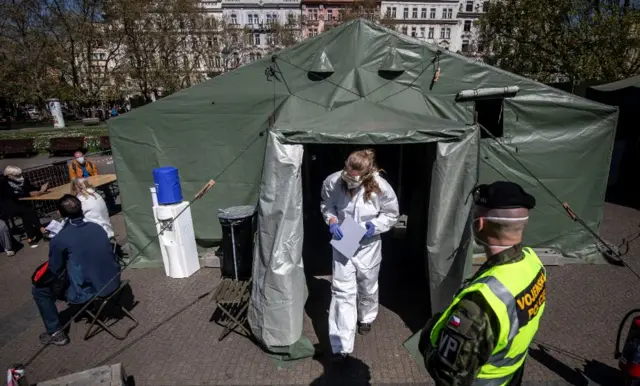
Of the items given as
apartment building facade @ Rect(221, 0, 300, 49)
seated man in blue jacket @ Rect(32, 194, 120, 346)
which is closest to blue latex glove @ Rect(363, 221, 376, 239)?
seated man in blue jacket @ Rect(32, 194, 120, 346)

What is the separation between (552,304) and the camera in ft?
Answer: 15.9

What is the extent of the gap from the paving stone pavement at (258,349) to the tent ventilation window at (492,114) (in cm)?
251

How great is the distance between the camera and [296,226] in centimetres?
380

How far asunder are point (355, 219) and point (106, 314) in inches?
150

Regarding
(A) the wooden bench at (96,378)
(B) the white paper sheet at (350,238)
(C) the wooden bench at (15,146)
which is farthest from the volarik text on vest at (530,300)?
(C) the wooden bench at (15,146)

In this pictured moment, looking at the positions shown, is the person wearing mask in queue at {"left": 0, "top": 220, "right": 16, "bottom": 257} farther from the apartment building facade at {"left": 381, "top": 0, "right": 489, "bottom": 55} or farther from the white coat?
the apartment building facade at {"left": 381, "top": 0, "right": 489, "bottom": 55}

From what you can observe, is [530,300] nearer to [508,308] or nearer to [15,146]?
[508,308]

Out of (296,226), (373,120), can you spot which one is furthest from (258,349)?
(373,120)

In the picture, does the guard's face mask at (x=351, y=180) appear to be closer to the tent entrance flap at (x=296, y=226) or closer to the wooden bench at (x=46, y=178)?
the tent entrance flap at (x=296, y=226)

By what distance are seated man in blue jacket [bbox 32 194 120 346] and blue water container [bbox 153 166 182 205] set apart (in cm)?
160

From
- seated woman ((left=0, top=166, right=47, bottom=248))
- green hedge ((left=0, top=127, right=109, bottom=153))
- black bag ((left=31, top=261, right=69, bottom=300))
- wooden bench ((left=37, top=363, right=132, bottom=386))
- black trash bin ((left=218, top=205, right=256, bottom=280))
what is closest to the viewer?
wooden bench ((left=37, top=363, right=132, bottom=386))

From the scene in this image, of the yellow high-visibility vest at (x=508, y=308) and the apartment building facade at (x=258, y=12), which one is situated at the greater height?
the apartment building facade at (x=258, y=12)

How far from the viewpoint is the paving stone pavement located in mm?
3678

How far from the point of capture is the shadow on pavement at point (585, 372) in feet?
11.5
